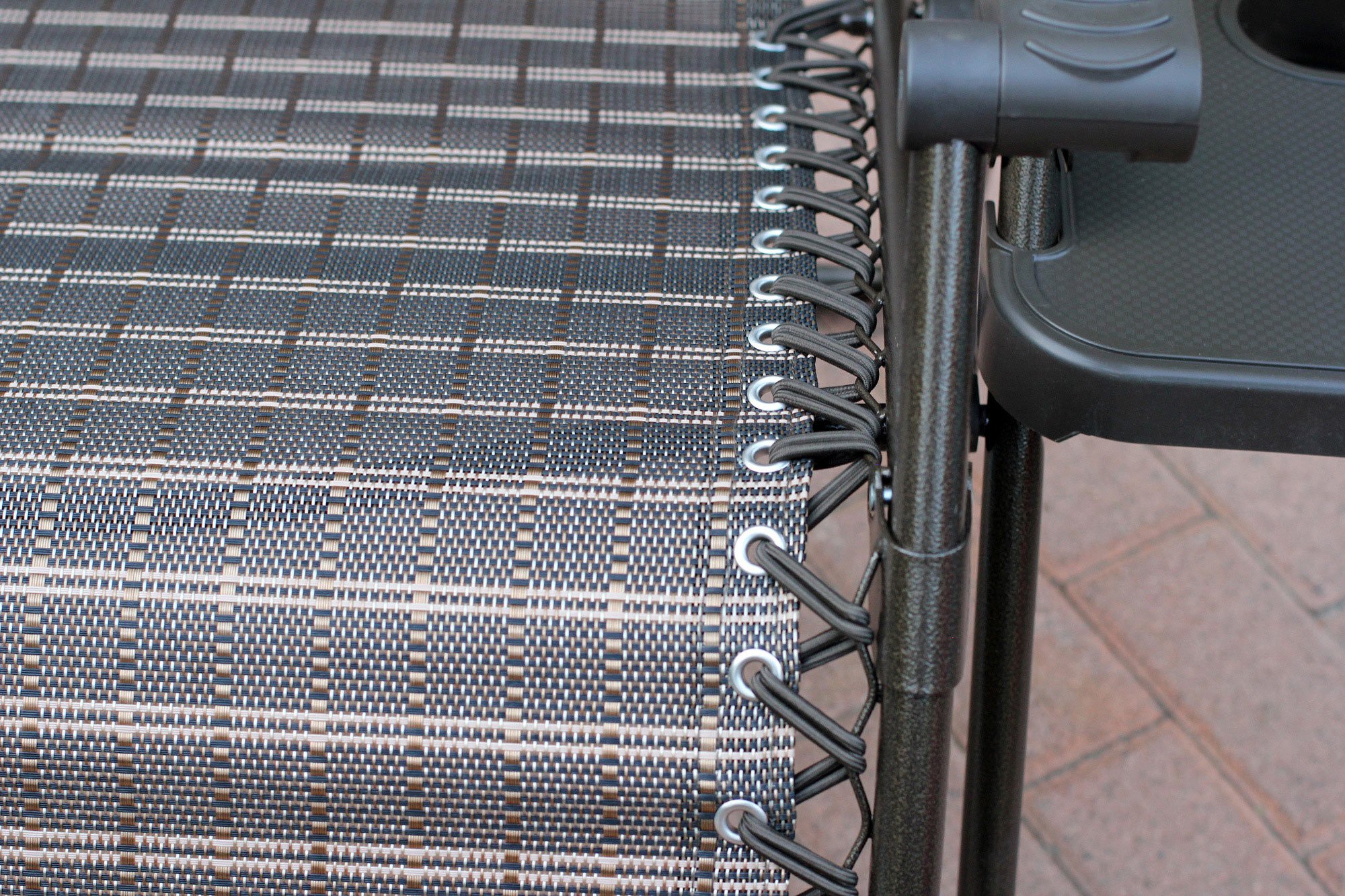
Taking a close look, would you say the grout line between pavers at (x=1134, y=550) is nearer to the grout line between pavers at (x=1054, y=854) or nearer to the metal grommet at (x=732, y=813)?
the grout line between pavers at (x=1054, y=854)

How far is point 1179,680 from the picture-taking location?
1.20 meters

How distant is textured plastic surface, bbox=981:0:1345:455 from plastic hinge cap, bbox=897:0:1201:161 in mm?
127

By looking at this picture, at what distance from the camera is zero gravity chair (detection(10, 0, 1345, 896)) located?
501 millimetres

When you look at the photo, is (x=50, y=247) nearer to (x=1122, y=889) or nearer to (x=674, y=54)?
(x=674, y=54)

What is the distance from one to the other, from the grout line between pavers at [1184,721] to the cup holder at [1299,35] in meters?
0.67

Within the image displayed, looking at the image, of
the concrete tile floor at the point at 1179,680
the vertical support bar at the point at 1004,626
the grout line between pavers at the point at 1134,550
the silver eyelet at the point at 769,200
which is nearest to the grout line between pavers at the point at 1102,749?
the concrete tile floor at the point at 1179,680

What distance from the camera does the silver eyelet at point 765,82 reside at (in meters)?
0.78

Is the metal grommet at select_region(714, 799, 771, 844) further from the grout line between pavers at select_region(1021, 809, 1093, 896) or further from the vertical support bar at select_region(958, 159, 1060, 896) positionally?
the grout line between pavers at select_region(1021, 809, 1093, 896)

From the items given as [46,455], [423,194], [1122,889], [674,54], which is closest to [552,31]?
[674,54]

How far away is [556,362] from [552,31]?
0.32 m

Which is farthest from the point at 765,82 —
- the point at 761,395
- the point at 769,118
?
the point at 761,395

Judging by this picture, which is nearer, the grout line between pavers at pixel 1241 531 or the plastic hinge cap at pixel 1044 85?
the plastic hinge cap at pixel 1044 85

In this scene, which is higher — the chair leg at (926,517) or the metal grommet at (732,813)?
the chair leg at (926,517)

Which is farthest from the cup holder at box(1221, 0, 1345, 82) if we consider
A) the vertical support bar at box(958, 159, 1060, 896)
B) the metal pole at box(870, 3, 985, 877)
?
the metal pole at box(870, 3, 985, 877)
